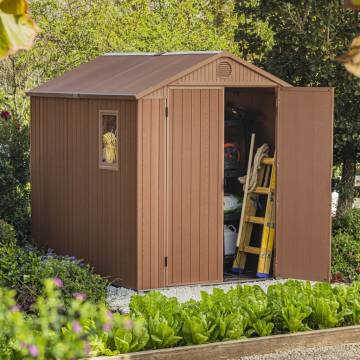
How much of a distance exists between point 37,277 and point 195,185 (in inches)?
88.6

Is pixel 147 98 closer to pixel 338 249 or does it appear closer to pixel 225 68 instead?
pixel 225 68

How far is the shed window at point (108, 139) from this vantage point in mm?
9578

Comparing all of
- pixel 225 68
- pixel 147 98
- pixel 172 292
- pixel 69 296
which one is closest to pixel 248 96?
pixel 225 68

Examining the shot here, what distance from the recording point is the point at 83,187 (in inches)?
404

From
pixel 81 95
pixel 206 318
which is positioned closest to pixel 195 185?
pixel 81 95

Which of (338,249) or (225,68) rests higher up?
(225,68)

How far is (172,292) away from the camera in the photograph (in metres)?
9.34

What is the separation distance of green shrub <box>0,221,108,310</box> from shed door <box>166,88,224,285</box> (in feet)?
4.32

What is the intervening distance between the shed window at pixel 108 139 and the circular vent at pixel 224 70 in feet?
3.83

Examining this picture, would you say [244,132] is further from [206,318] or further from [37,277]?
[206,318]

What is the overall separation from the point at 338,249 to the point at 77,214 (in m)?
3.11

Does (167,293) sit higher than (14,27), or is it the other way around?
(14,27)

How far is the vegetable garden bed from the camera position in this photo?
6211 mm

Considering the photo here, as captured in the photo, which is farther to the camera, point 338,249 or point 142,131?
point 338,249
